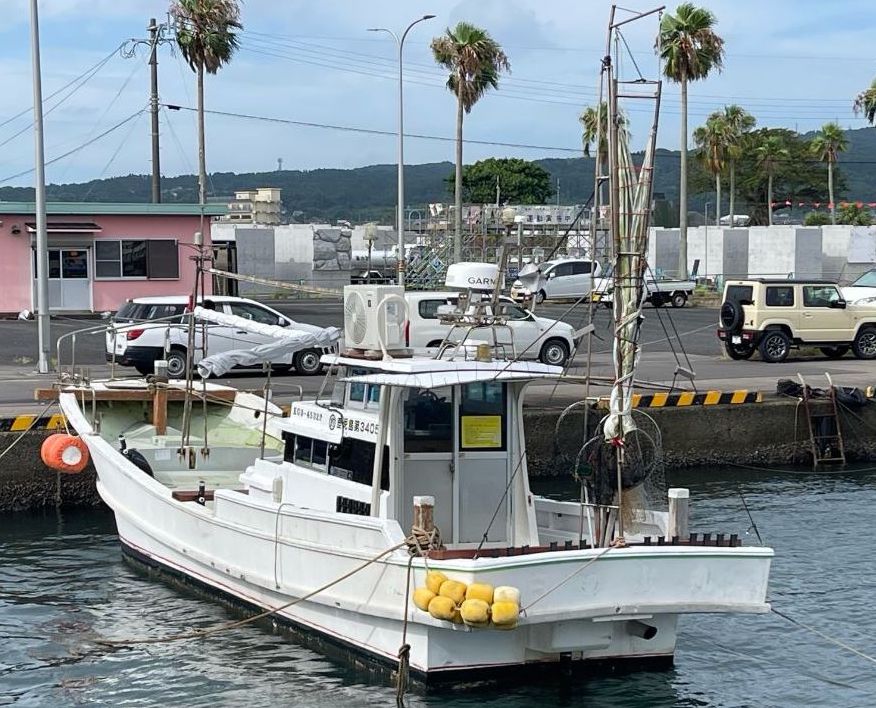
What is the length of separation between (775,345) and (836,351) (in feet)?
7.26

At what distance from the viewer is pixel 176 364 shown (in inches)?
992

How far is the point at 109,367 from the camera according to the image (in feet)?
89.9

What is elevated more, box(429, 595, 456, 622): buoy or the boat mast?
the boat mast

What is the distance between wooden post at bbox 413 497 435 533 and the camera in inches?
422

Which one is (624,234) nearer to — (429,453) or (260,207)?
(429,453)

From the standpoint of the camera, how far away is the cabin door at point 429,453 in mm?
12055

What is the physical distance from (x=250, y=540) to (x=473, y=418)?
99.9 inches

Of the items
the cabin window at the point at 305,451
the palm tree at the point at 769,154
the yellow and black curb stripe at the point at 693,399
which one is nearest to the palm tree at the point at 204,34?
the yellow and black curb stripe at the point at 693,399

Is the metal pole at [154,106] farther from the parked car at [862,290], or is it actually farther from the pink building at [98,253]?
the parked car at [862,290]

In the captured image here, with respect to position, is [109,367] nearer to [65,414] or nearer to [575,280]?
[65,414]

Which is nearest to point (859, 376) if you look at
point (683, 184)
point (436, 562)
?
point (436, 562)

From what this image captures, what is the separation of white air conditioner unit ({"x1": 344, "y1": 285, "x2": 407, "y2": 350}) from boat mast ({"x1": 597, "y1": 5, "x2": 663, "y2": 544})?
239 cm

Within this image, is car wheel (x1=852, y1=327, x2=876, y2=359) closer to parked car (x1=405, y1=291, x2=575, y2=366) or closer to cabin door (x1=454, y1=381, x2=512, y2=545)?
parked car (x1=405, y1=291, x2=575, y2=366)

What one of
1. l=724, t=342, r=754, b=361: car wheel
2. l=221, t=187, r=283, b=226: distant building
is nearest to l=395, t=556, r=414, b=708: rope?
l=724, t=342, r=754, b=361: car wheel
